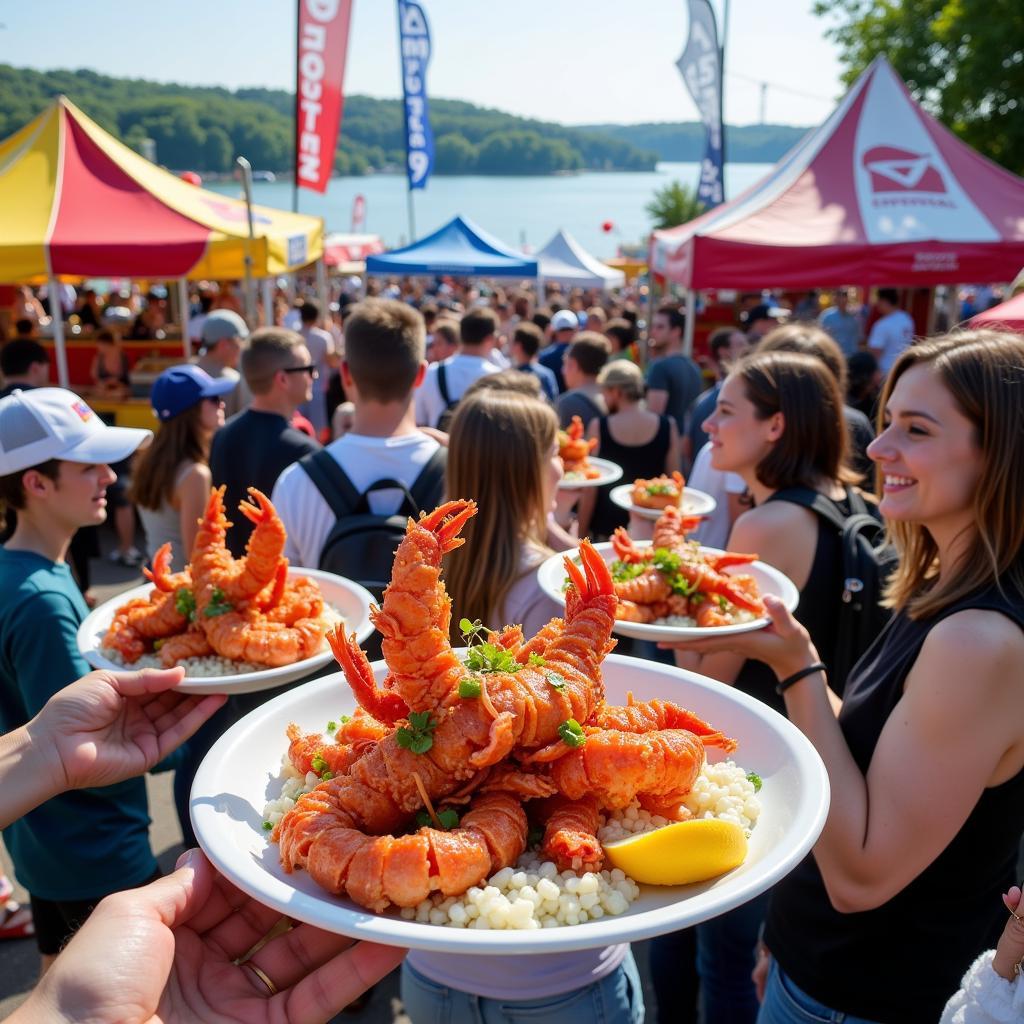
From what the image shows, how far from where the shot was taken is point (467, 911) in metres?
1.49

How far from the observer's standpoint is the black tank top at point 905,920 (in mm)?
2174

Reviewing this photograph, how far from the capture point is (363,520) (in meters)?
3.84

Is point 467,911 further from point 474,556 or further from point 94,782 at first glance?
point 474,556

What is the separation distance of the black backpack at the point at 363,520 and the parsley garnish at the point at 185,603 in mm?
673

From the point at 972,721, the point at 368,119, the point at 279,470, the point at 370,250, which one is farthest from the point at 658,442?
the point at 368,119

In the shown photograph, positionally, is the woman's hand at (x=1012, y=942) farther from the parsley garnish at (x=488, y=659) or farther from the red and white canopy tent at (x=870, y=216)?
the red and white canopy tent at (x=870, y=216)

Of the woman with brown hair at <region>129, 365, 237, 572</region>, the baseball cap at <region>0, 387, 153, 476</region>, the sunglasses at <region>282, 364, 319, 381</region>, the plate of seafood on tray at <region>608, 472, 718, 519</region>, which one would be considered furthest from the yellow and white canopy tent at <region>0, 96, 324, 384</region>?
the baseball cap at <region>0, 387, 153, 476</region>

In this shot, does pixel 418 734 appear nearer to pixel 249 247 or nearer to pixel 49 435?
pixel 49 435

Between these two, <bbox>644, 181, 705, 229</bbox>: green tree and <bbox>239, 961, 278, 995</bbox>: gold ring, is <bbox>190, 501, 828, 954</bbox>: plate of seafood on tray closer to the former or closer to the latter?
<bbox>239, 961, 278, 995</bbox>: gold ring

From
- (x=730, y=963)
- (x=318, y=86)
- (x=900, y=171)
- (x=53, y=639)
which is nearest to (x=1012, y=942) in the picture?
(x=730, y=963)

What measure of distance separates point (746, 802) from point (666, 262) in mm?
10874

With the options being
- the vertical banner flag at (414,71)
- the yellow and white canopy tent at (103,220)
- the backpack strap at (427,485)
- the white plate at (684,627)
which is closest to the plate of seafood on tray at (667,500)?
the white plate at (684,627)

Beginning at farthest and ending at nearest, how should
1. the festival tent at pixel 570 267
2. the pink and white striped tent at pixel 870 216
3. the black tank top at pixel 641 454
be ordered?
the festival tent at pixel 570 267, the pink and white striped tent at pixel 870 216, the black tank top at pixel 641 454

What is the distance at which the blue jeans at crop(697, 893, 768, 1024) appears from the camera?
3330mm
